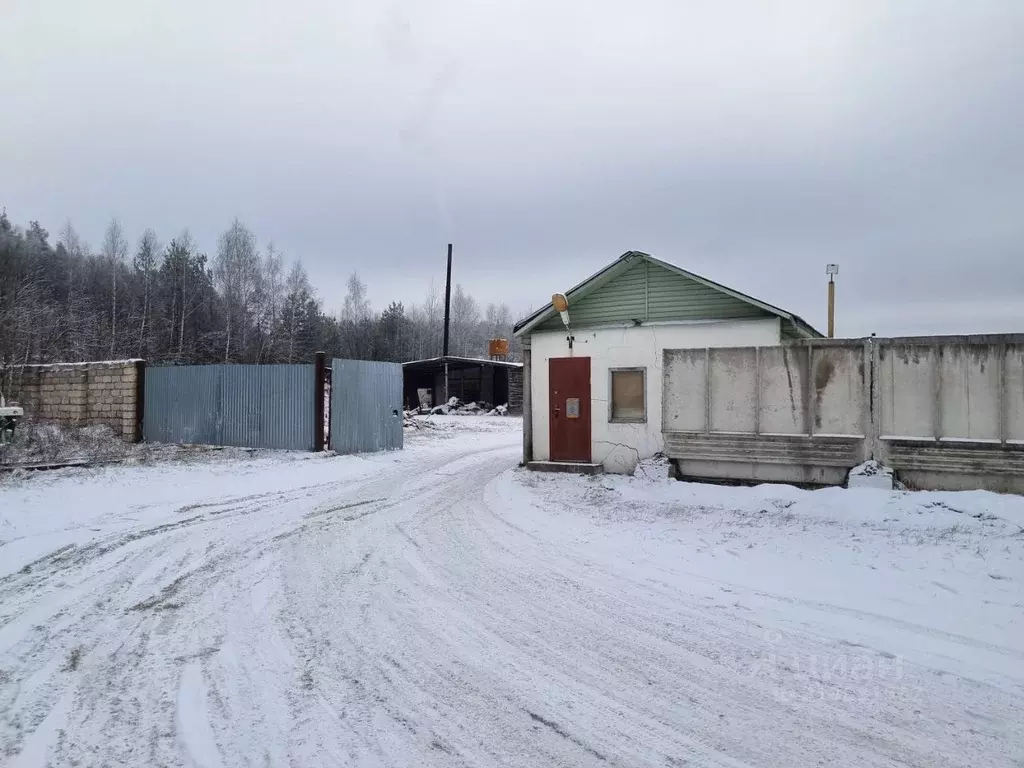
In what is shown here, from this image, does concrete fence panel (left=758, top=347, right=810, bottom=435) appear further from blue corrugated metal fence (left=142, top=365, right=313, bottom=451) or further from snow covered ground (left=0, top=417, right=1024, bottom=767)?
blue corrugated metal fence (left=142, top=365, right=313, bottom=451)

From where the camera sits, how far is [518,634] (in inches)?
181

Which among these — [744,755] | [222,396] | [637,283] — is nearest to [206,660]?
[744,755]

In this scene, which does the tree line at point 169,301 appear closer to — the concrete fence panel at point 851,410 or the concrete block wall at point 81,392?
the concrete block wall at point 81,392

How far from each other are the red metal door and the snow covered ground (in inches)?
164

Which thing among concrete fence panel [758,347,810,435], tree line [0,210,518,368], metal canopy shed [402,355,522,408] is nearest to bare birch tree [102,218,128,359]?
tree line [0,210,518,368]

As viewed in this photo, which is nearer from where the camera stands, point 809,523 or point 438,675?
point 438,675

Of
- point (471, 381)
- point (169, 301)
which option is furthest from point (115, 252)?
point (471, 381)

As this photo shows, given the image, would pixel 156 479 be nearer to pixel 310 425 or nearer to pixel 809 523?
pixel 310 425

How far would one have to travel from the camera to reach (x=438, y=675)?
3.89 metres

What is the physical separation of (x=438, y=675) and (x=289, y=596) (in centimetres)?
207

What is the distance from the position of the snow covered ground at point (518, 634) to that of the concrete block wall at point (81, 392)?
856cm

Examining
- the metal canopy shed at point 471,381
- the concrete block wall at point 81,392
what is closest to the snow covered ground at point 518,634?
the concrete block wall at point 81,392

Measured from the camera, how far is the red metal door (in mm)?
13305

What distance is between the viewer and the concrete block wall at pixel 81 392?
17078 mm
